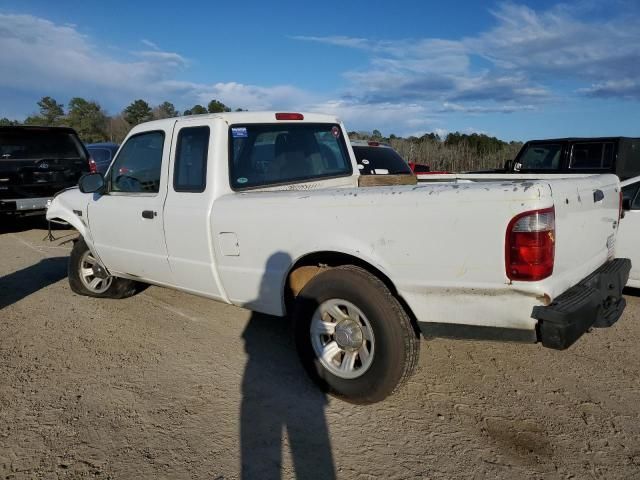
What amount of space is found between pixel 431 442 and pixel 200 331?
2.54 metres

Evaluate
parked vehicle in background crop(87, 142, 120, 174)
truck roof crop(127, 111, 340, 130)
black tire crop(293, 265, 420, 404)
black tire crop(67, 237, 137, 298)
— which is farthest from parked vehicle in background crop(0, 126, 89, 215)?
black tire crop(293, 265, 420, 404)

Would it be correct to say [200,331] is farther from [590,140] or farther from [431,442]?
[590,140]

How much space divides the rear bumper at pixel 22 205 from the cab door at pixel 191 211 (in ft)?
22.1

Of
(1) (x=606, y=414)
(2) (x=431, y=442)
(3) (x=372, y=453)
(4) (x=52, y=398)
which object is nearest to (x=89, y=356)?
(4) (x=52, y=398)

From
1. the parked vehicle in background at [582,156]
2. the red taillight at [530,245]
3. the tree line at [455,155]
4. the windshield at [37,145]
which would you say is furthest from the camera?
the tree line at [455,155]

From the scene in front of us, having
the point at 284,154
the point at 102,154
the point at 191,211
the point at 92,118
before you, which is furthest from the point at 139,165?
the point at 92,118

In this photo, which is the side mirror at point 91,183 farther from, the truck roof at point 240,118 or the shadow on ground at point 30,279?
the shadow on ground at point 30,279

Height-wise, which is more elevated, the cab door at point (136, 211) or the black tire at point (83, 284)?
the cab door at point (136, 211)

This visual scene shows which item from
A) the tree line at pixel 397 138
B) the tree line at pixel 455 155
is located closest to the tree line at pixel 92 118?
the tree line at pixel 397 138

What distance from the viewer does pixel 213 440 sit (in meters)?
2.94

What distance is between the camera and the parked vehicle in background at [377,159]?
339 inches

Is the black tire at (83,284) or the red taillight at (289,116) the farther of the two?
the black tire at (83,284)

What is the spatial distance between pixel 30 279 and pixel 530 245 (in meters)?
6.38

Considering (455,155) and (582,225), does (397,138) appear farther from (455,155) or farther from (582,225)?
(582,225)
